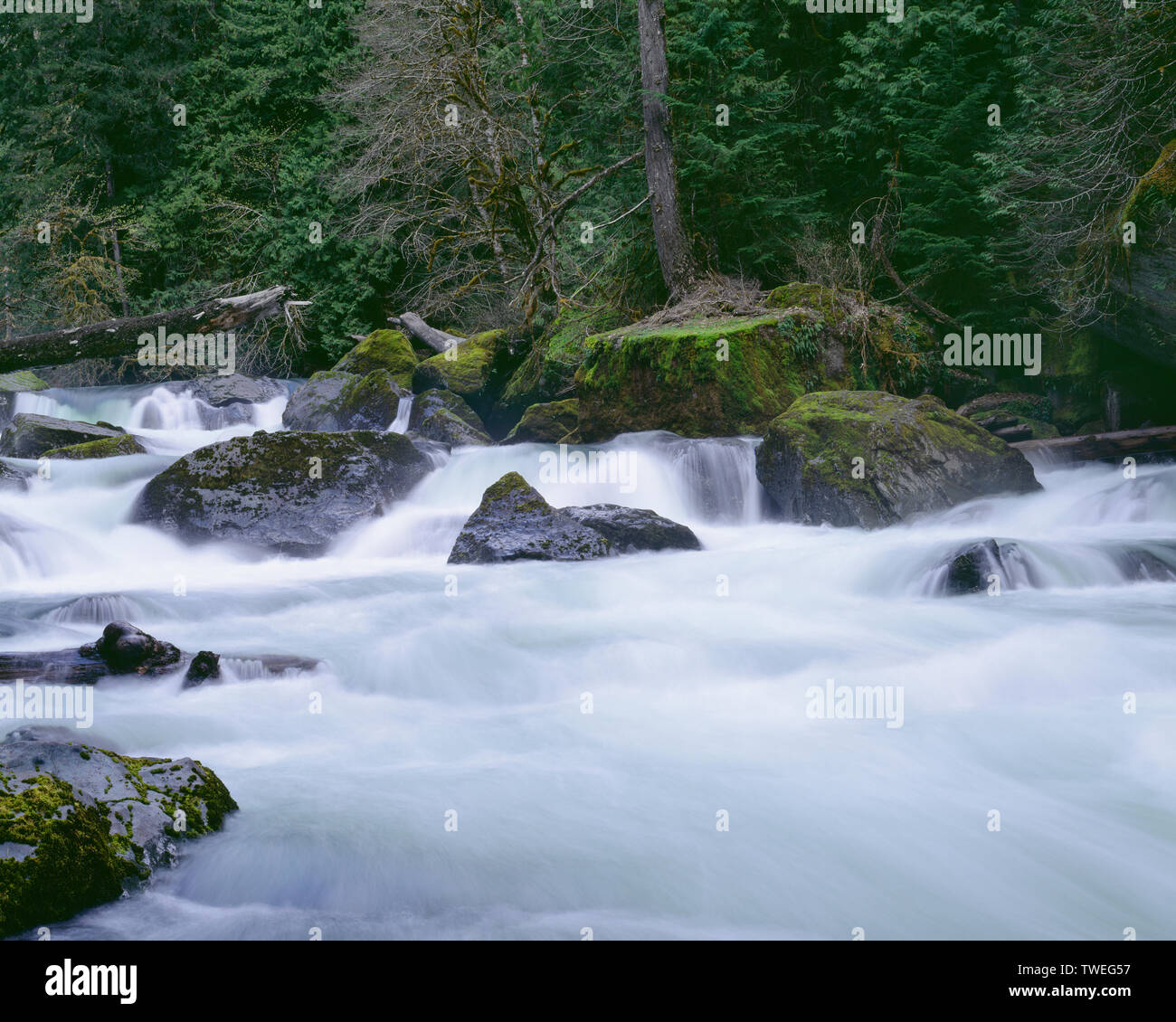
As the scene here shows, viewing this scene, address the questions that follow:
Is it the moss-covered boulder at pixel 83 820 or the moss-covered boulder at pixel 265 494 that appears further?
the moss-covered boulder at pixel 265 494

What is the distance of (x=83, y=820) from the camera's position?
125 inches

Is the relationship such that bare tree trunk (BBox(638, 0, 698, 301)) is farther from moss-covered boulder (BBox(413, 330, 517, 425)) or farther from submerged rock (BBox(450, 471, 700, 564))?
submerged rock (BBox(450, 471, 700, 564))

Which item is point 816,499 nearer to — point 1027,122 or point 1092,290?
point 1092,290

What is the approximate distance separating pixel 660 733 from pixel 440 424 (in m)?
10.9

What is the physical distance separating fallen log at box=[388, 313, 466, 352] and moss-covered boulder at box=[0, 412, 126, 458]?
715cm

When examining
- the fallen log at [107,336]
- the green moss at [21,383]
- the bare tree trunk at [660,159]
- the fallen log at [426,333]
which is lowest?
the fallen log at [107,336]

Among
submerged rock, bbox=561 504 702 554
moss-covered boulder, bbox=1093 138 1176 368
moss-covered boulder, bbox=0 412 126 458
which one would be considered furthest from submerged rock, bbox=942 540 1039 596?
moss-covered boulder, bbox=0 412 126 458

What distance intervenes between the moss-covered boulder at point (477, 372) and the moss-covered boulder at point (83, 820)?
14225 millimetres

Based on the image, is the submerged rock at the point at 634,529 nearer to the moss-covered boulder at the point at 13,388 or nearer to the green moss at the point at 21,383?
the moss-covered boulder at the point at 13,388

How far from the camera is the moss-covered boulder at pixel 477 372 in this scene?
17.9 meters

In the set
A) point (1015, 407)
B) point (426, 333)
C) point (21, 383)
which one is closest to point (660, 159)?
point (1015, 407)

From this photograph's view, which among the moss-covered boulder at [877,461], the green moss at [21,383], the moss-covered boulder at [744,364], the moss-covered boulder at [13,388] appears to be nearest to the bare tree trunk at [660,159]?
the moss-covered boulder at [744,364]

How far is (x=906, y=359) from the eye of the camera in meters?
14.4
